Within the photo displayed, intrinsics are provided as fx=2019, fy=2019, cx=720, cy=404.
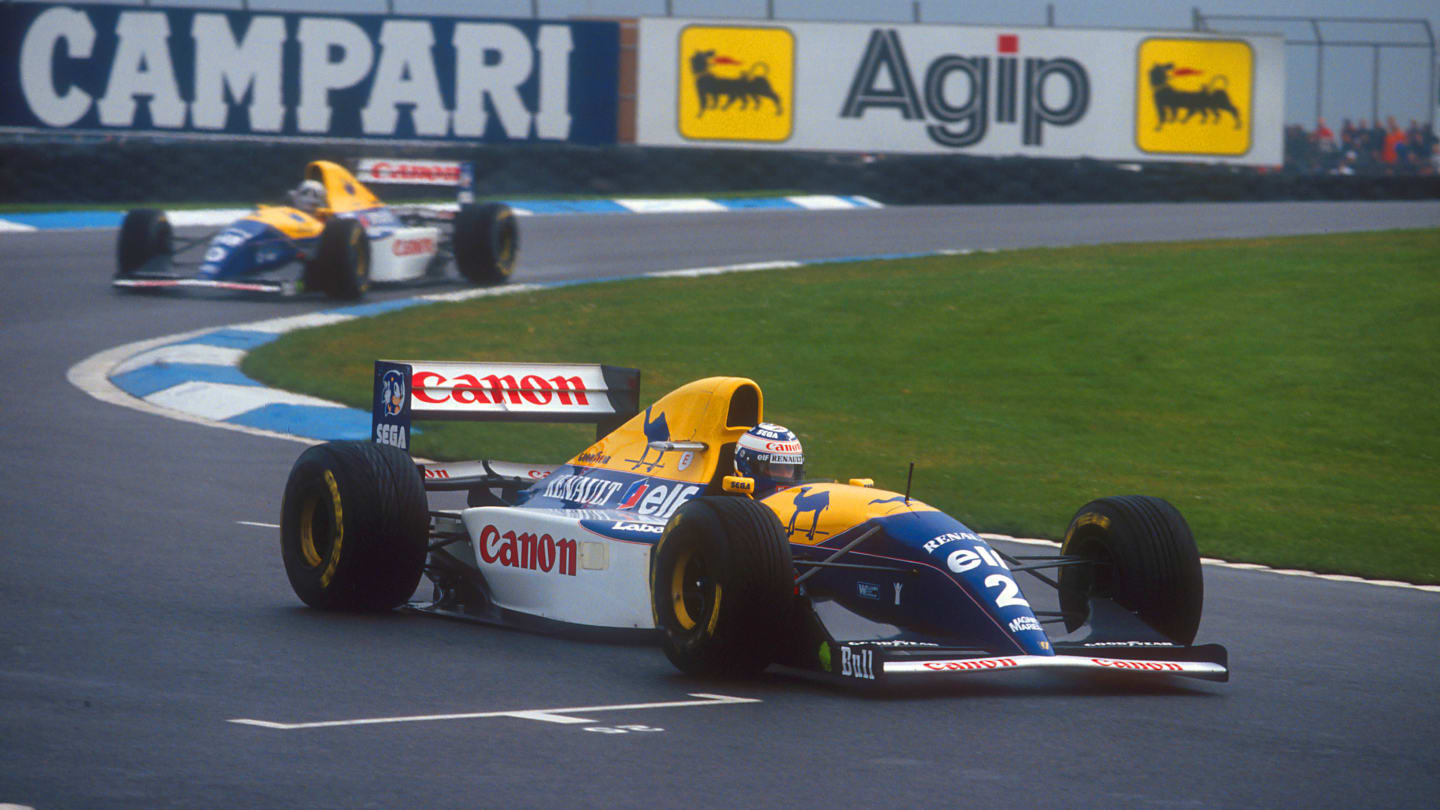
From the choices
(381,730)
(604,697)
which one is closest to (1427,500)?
(604,697)

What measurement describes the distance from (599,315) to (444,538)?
984 centimetres

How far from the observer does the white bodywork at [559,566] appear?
281 inches

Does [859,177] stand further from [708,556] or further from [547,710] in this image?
[547,710]

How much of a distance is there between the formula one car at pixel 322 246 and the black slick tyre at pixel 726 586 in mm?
12643

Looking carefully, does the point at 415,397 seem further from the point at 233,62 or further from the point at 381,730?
the point at 233,62

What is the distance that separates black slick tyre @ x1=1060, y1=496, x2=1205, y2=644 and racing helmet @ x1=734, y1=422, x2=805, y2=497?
1108 mm

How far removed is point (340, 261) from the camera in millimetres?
18781

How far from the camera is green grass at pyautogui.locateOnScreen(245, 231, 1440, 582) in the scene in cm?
1137

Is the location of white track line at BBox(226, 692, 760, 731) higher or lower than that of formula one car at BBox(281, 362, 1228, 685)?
lower

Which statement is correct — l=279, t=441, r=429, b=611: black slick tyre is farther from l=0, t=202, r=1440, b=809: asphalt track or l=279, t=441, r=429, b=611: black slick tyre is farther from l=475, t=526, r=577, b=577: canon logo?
l=475, t=526, r=577, b=577: canon logo

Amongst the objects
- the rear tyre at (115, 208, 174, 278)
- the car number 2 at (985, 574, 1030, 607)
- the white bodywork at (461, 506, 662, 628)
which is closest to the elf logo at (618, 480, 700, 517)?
the white bodywork at (461, 506, 662, 628)

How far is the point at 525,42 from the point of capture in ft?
93.5

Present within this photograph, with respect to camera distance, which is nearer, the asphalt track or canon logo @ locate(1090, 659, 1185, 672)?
the asphalt track

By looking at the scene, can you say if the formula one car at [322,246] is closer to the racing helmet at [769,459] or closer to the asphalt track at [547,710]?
the asphalt track at [547,710]
